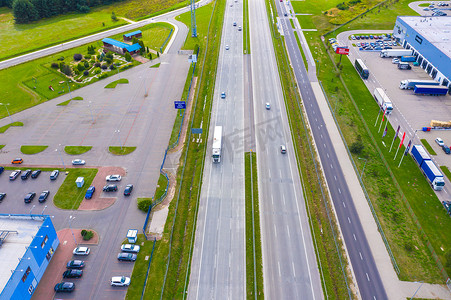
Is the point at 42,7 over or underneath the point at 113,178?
over

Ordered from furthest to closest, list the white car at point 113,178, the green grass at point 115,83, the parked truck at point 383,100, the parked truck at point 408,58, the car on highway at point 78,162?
the parked truck at point 408,58 < the green grass at point 115,83 < the parked truck at point 383,100 < the car on highway at point 78,162 < the white car at point 113,178

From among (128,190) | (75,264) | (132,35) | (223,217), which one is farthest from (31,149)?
(132,35)

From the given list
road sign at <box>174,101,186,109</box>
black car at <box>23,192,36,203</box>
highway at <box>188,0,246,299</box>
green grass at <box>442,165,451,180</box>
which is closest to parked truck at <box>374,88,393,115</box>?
green grass at <box>442,165,451,180</box>

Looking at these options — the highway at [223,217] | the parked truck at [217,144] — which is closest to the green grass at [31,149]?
the highway at [223,217]

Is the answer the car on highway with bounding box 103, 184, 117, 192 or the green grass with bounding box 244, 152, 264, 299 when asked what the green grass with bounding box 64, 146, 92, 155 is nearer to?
the car on highway with bounding box 103, 184, 117, 192

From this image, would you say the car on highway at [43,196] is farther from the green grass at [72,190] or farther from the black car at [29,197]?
the black car at [29,197]

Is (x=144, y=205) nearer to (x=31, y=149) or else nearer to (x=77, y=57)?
(x=31, y=149)
